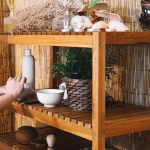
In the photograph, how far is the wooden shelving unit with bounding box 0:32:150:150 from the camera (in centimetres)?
125

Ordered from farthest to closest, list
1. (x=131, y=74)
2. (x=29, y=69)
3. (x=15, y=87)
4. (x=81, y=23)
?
1. (x=29, y=69)
2. (x=131, y=74)
3. (x=15, y=87)
4. (x=81, y=23)

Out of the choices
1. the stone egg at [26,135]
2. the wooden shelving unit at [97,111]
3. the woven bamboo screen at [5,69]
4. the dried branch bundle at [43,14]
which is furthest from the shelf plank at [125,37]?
the woven bamboo screen at [5,69]

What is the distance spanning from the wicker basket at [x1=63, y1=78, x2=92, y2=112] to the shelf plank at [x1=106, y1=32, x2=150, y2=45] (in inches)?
11.0

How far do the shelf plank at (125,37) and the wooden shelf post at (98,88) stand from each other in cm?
3

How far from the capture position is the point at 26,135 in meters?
1.81

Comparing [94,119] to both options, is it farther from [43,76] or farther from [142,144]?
[43,76]

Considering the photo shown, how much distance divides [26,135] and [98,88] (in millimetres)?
681

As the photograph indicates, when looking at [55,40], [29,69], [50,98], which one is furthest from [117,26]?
[29,69]

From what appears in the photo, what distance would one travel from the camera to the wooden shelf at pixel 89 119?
1342 millimetres

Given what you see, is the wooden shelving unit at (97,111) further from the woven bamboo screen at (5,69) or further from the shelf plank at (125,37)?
the woven bamboo screen at (5,69)

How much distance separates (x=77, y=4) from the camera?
1.78 m

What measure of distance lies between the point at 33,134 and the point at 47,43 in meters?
0.53

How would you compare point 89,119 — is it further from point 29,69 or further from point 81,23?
point 29,69

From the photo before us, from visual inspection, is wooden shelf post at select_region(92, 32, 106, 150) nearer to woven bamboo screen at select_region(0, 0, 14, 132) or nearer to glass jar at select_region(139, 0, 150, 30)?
glass jar at select_region(139, 0, 150, 30)
